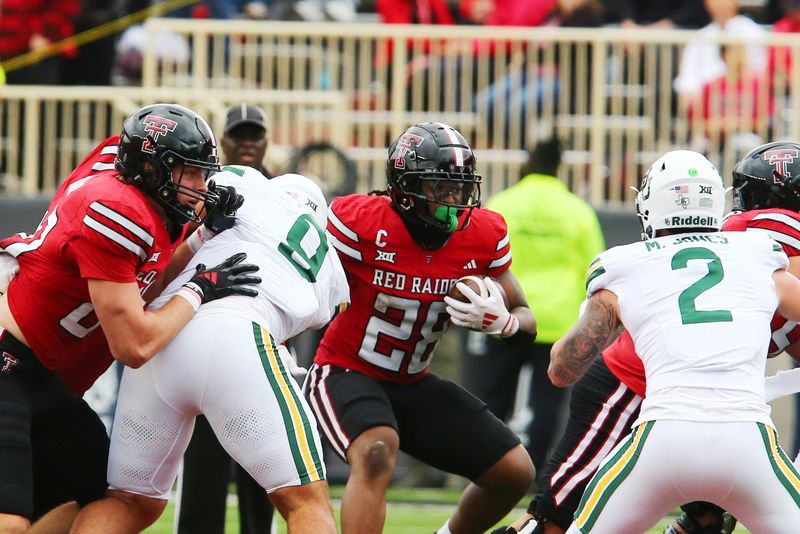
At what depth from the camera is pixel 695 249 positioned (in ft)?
15.3

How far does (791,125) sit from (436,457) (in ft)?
18.5

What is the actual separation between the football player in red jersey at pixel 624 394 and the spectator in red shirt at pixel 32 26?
7373mm

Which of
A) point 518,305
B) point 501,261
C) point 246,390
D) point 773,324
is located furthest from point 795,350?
point 246,390

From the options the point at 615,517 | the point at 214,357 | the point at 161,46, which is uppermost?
the point at 161,46

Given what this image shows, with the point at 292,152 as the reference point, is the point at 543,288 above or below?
below

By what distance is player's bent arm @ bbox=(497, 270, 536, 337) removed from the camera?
5664 millimetres

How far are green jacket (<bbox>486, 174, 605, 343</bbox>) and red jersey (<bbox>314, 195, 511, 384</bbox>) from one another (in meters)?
2.73

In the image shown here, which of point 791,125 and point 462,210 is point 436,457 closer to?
point 462,210

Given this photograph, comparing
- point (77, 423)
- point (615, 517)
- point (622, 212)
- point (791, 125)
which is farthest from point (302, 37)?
point (615, 517)

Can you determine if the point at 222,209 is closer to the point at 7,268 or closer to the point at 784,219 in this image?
the point at 7,268

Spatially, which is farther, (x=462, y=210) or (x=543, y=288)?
(x=543, y=288)

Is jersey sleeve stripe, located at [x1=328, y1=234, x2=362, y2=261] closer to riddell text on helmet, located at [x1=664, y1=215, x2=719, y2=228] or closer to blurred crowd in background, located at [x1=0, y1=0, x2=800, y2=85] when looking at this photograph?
riddell text on helmet, located at [x1=664, y1=215, x2=719, y2=228]

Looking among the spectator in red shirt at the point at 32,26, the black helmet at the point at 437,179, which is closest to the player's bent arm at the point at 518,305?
the black helmet at the point at 437,179

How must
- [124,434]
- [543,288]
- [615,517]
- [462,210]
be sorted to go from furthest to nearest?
[543,288] < [462,210] < [124,434] < [615,517]
